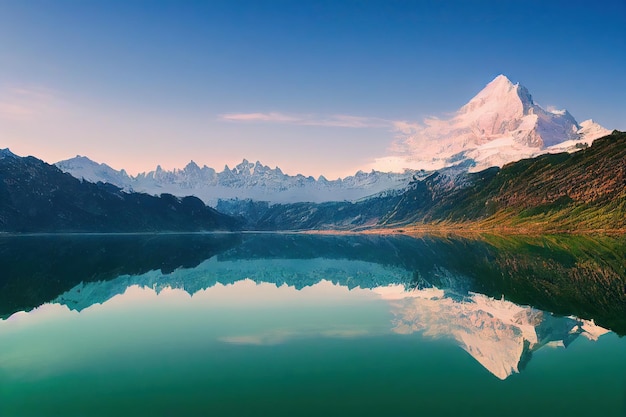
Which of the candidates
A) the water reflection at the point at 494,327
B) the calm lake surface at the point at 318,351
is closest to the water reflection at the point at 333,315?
the water reflection at the point at 494,327

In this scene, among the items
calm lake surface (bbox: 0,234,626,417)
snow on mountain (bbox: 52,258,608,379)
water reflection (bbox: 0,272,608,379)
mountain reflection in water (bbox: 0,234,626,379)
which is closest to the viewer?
calm lake surface (bbox: 0,234,626,417)

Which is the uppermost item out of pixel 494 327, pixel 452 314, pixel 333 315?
pixel 494 327

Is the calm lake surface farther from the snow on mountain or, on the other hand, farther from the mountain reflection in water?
the mountain reflection in water

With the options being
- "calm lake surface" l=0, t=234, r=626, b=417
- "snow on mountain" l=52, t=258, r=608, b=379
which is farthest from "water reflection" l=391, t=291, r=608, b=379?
"calm lake surface" l=0, t=234, r=626, b=417

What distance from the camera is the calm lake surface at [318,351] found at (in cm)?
2670

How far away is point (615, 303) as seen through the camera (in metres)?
54.6

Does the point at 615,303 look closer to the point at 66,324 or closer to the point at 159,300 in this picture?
the point at 159,300

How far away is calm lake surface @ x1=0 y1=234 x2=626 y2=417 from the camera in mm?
26703

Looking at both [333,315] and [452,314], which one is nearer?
[452,314]

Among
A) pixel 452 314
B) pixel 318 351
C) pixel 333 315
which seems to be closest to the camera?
pixel 318 351

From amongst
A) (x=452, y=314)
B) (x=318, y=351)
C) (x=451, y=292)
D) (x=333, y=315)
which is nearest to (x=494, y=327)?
(x=452, y=314)

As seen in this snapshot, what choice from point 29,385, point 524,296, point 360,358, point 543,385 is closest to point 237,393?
point 360,358

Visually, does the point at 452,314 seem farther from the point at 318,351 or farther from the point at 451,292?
the point at 318,351

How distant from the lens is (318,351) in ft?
120
